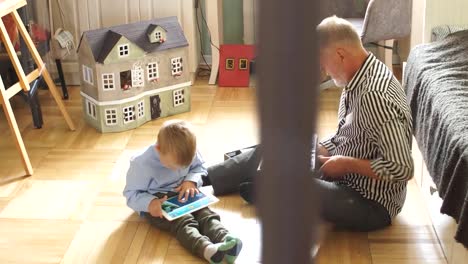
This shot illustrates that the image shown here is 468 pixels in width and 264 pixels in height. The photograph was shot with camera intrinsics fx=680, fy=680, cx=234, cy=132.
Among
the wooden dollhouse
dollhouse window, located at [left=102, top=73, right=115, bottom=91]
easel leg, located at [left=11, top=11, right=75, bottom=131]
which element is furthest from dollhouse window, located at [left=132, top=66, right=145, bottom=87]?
easel leg, located at [left=11, top=11, right=75, bottom=131]

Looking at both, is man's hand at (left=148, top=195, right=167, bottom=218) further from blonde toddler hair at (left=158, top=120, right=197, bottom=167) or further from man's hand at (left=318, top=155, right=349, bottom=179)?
man's hand at (left=318, top=155, right=349, bottom=179)

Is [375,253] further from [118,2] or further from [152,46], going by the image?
[118,2]

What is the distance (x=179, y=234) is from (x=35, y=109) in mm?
1178

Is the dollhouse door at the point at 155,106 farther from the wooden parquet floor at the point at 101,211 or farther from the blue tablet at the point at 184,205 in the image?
the blue tablet at the point at 184,205

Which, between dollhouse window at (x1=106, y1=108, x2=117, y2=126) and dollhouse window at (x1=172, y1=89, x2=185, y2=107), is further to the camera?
dollhouse window at (x1=172, y1=89, x2=185, y2=107)

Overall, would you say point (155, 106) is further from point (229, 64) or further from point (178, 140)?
point (178, 140)

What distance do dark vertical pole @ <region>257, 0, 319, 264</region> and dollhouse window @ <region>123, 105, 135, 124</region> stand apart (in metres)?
2.77

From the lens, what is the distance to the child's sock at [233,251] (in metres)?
1.91

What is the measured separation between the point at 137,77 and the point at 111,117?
0.21 metres

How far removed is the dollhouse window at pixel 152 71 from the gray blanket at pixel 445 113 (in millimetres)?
1111

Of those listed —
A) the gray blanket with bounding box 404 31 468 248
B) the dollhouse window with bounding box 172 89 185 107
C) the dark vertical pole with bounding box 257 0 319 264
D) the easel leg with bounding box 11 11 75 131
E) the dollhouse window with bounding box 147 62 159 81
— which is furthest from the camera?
the dollhouse window with bounding box 172 89 185 107

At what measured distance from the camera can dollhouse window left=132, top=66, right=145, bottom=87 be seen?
2920mm

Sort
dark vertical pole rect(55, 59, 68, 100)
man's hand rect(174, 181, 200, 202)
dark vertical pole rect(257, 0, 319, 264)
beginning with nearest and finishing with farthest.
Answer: dark vertical pole rect(257, 0, 319, 264) < man's hand rect(174, 181, 200, 202) < dark vertical pole rect(55, 59, 68, 100)

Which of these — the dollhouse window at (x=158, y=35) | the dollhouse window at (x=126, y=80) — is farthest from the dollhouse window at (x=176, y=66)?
the dollhouse window at (x=126, y=80)
